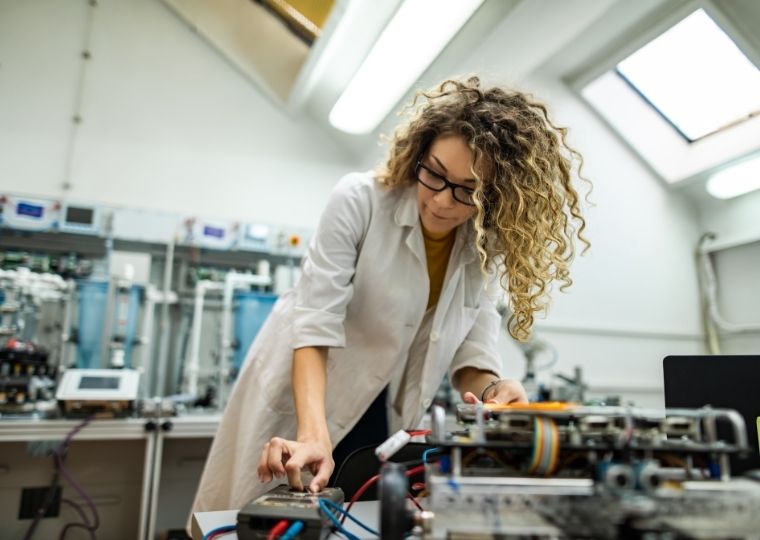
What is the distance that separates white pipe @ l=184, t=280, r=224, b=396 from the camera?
235 cm

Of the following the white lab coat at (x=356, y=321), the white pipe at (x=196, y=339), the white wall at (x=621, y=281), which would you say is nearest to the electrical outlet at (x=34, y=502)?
the white pipe at (x=196, y=339)

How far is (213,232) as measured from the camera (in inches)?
101

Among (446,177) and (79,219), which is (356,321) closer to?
(446,177)

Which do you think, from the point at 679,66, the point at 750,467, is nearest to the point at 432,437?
the point at 750,467

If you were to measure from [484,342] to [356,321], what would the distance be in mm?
320

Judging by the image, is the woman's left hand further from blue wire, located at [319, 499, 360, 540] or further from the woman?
blue wire, located at [319, 499, 360, 540]

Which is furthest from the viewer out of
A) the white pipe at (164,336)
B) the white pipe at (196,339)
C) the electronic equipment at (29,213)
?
the white pipe at (164,336)

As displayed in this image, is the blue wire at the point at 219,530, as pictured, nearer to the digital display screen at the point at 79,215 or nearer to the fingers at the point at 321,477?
the fingers at the point at 321,477

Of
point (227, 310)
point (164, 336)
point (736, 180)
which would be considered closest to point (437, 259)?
point (227, 310)

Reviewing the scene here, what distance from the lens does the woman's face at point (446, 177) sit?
912 millimetres

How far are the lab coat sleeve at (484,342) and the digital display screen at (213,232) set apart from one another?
5.71 ft

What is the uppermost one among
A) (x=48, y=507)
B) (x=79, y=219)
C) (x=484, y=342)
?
(x=79, y=219)

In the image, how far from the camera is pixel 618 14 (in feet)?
7.81

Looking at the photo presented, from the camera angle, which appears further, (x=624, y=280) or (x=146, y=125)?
(x=624, y=280)
